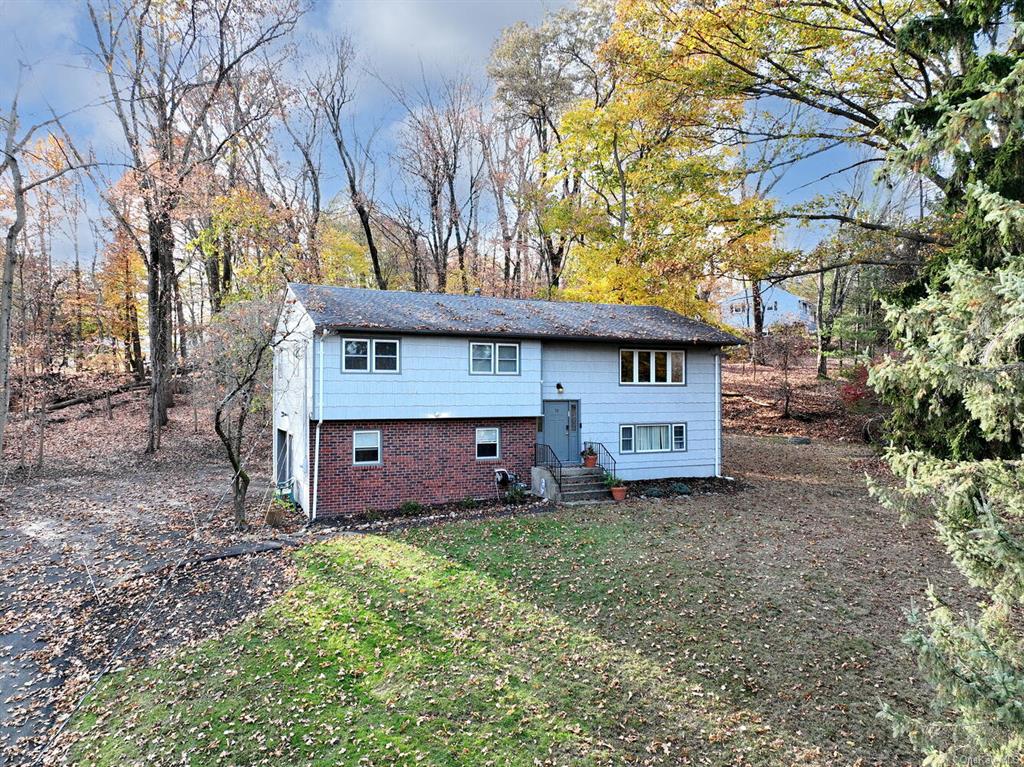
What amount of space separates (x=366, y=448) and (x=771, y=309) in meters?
27.4

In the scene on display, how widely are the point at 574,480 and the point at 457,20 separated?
17128 millimetres

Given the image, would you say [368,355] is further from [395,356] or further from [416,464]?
[416,464]

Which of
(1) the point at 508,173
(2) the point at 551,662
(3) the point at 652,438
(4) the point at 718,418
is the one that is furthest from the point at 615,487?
(1) the point at 508,173

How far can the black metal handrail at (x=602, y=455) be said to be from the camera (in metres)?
15.8

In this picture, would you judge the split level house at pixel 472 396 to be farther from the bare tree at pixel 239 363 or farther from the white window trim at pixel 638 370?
the bare tree at pixel 239 363

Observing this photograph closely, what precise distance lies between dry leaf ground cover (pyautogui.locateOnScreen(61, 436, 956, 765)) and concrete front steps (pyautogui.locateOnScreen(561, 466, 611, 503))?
10.5ft

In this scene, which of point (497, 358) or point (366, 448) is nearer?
point (366, 448)

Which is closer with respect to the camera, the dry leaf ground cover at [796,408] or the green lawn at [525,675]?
the green lawn at [525,675]

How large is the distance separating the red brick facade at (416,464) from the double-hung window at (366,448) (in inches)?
4.2

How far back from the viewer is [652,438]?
16.7 m

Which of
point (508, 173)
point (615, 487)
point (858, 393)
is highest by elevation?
point (508, 173)

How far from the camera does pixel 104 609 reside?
8492mm

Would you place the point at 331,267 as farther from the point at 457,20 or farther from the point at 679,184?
the point at 679,184

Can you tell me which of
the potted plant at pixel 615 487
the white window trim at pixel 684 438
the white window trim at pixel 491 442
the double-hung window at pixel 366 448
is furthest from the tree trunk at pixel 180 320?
the white window trim at pixel 684 438
